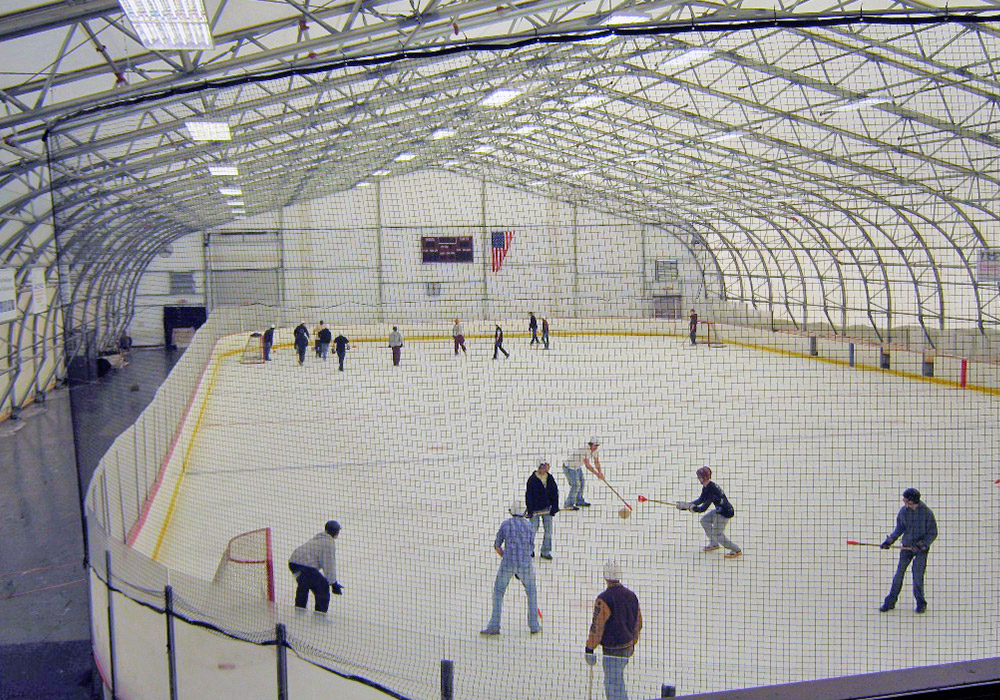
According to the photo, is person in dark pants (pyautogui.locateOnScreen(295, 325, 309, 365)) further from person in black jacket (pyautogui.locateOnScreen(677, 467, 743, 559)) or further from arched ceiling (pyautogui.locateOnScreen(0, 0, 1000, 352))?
person in black jacket (pyautogui.locateOnScreen(677, 467, 743, 559))

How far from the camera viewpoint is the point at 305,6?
307 inches

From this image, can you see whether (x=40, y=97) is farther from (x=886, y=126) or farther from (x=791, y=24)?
(x=886, y=126)

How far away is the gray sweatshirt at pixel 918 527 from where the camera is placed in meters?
5.43

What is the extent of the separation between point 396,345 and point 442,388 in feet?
11.6

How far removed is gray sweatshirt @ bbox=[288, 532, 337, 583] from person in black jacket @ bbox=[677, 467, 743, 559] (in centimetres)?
263

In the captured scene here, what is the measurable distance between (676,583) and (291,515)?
3.62 meters

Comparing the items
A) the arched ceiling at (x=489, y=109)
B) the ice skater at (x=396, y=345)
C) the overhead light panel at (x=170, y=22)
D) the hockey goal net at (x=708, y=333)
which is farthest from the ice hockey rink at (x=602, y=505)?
the overhead light panel at (x=170, y=22)

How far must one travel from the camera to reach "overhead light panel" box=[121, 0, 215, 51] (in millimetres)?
5199

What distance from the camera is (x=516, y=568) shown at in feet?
17.0

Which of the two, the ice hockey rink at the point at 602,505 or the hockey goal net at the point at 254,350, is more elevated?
the hockey goal net at the point at 254,350

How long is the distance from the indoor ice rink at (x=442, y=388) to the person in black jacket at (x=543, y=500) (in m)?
0.19

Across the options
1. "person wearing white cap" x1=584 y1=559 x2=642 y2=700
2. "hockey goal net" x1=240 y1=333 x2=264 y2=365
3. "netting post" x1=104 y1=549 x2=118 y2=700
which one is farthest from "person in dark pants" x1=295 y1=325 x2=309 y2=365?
"person wearing white cap" x1=584 y1=559 x2=642 y2=700

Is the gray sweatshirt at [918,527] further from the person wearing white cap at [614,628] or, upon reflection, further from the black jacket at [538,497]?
the black jacket at [538,497]

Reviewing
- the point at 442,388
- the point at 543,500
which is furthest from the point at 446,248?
the point at 442,388
